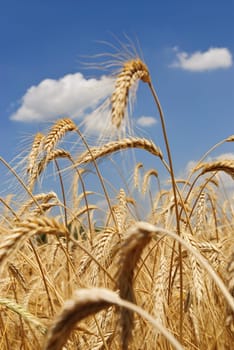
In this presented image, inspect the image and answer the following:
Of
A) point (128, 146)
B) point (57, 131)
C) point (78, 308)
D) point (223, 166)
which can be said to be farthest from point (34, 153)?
point (78, 308)

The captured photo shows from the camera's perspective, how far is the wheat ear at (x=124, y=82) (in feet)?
6.82

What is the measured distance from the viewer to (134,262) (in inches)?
60.2

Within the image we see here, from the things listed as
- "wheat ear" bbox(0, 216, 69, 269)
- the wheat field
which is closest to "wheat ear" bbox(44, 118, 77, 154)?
the wheat field

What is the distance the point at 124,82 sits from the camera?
7.30ft

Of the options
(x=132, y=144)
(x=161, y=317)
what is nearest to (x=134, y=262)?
(x=161, y=317)

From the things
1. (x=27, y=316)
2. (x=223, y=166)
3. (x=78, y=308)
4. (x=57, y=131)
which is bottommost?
(x=78, y=308)

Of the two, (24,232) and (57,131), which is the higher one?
(57,131)

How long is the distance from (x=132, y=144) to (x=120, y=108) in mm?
448

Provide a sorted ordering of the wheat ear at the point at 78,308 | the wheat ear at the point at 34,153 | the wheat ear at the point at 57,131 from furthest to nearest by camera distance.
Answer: the wheat ear at the point at 34,153 → the wheat ear at the point at 57,131 → the wheat ear at the point at 78,308

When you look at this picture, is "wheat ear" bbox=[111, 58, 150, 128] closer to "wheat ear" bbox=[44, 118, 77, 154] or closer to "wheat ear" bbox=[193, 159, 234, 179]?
"wheat ear" bbox=[193, 159, 234, 179]

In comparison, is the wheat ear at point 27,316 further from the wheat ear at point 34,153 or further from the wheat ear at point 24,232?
the wheat ear at point 34,153

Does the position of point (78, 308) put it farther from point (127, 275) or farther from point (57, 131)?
point (57, 131)

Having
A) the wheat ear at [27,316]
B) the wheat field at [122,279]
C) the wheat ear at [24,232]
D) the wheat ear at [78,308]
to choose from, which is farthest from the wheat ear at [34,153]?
the wheat ear at [78,308]

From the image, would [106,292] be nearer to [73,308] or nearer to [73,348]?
[73,308]
